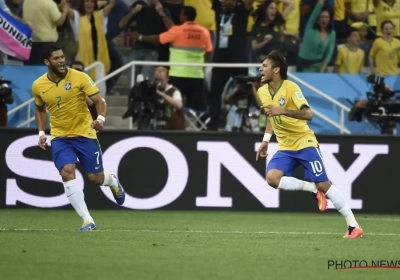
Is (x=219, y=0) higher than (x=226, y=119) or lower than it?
higher

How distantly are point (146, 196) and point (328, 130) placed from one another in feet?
11.5

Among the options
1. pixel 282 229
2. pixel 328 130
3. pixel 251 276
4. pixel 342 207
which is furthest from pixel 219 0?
pixel 251 276

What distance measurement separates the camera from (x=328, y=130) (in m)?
16.8

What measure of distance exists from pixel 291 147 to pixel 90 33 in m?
6.70

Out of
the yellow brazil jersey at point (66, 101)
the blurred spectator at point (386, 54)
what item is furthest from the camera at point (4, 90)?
the blurred spectator at point (386, 54)

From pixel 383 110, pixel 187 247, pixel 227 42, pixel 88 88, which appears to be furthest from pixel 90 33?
pixel 187 247

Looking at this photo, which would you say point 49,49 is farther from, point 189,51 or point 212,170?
point 189,51

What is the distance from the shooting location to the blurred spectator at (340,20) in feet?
58.4

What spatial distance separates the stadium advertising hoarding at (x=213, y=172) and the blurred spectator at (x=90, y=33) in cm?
200

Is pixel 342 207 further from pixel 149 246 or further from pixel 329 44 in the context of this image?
pixel 329 44

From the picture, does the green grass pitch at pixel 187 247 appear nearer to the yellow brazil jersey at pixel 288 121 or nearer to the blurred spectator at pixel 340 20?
the yellow brazil jersey at pixel 288 121

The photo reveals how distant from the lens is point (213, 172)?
15641 mm

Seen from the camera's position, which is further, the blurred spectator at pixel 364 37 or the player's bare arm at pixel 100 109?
the blurred spectator at pixel 364 37

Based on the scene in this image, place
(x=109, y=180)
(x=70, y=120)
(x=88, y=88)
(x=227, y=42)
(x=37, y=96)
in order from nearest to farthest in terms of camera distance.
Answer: (x=88, y=88) → (x=70, y=120) → (x=37, y=96) → (x=109, y=180) → (x=227, y=42)
